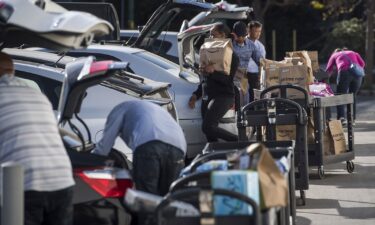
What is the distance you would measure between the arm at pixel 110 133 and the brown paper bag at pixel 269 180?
1462 millimetres

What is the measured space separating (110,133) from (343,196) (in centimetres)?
482

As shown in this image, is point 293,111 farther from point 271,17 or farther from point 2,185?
point 271,17

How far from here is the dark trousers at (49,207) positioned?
6.00 metres

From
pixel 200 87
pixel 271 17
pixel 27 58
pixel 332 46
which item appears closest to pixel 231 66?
pixel 200 87

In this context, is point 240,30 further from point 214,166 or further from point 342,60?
point 214,166

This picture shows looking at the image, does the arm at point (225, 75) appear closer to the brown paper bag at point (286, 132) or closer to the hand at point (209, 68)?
the hand at point (209, 68)

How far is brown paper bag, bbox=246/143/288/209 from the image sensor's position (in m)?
5.79

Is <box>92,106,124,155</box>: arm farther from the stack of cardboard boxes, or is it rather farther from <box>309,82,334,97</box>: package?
<box>309,82,334,97</box>: package

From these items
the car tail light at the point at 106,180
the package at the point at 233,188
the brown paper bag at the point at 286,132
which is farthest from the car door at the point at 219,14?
the package at the point at 233,188

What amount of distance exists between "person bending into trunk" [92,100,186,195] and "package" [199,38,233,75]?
4.92 metres

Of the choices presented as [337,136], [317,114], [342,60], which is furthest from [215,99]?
[342,60]

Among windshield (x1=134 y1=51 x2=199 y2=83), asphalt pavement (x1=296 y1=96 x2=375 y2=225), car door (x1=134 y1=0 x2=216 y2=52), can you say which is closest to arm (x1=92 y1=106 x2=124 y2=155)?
asphalt pavement (x1=296 y1=96 x2=375 y2=225)

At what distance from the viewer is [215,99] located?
12656 millimetres

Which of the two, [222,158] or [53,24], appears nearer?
[53,24]
